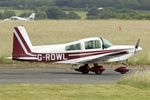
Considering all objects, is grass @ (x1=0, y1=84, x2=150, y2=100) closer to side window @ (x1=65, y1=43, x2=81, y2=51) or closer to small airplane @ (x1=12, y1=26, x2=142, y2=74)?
small airplane @ (x1=12, y1=26, x2=142, y2=74)

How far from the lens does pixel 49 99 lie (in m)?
19.4

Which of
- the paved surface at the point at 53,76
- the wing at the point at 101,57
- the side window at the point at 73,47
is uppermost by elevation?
the side window at the point at 73,47

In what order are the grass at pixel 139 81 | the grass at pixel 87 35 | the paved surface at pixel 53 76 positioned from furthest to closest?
the grass at pixel 87 35 → the paved surface at pixel 53 76 → the grass at pixel 139 81

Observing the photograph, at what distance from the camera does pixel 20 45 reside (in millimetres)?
29391

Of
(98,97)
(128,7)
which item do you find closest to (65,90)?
(98,97)

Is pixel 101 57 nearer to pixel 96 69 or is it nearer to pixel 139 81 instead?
pixel 96 69

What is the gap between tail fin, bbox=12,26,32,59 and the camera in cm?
2912

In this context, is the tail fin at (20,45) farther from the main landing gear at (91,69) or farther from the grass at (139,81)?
the grass at (139,81)

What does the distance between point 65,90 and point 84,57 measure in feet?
27.3

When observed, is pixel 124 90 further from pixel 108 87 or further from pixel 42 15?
pixel 42 15

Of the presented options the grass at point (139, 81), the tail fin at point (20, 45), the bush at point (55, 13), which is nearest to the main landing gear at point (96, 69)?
the tail fin at point (20, 45)

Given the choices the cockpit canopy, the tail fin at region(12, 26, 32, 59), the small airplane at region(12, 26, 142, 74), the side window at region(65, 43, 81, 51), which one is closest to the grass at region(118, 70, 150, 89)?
the small airplane at region(12, 26, 142, 74)

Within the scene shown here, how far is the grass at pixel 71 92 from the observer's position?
19859 mm

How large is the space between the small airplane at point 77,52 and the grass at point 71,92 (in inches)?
263
